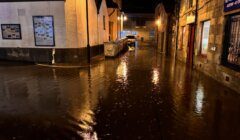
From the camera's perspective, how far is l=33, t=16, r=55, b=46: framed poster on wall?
47.1ft

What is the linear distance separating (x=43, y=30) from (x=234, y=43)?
12.0 meters

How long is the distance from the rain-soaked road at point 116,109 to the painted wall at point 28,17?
545cm

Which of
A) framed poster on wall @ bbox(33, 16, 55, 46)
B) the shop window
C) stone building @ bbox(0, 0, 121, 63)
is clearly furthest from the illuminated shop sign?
framed poster on wall @ bbox(33, 16, 55, 46)

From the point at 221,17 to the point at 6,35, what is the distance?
14.5 metres

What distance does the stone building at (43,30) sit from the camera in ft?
46.4

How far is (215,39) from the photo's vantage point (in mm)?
10156

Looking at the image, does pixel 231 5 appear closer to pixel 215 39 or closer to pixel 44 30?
pixel 215 39

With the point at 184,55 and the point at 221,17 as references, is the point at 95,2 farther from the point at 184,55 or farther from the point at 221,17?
the point at 221,17


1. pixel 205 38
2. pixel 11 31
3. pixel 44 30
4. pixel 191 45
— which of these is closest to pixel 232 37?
pixel 205 38

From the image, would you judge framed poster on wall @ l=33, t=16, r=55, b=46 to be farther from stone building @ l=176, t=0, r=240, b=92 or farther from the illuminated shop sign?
the illuminated shop sign

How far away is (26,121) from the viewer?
5.18m

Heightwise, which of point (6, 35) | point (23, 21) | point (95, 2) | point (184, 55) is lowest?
point (184, 55)

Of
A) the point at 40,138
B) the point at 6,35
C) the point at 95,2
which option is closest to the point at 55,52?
the point at 6,35

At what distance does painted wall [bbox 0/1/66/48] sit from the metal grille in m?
10.3
